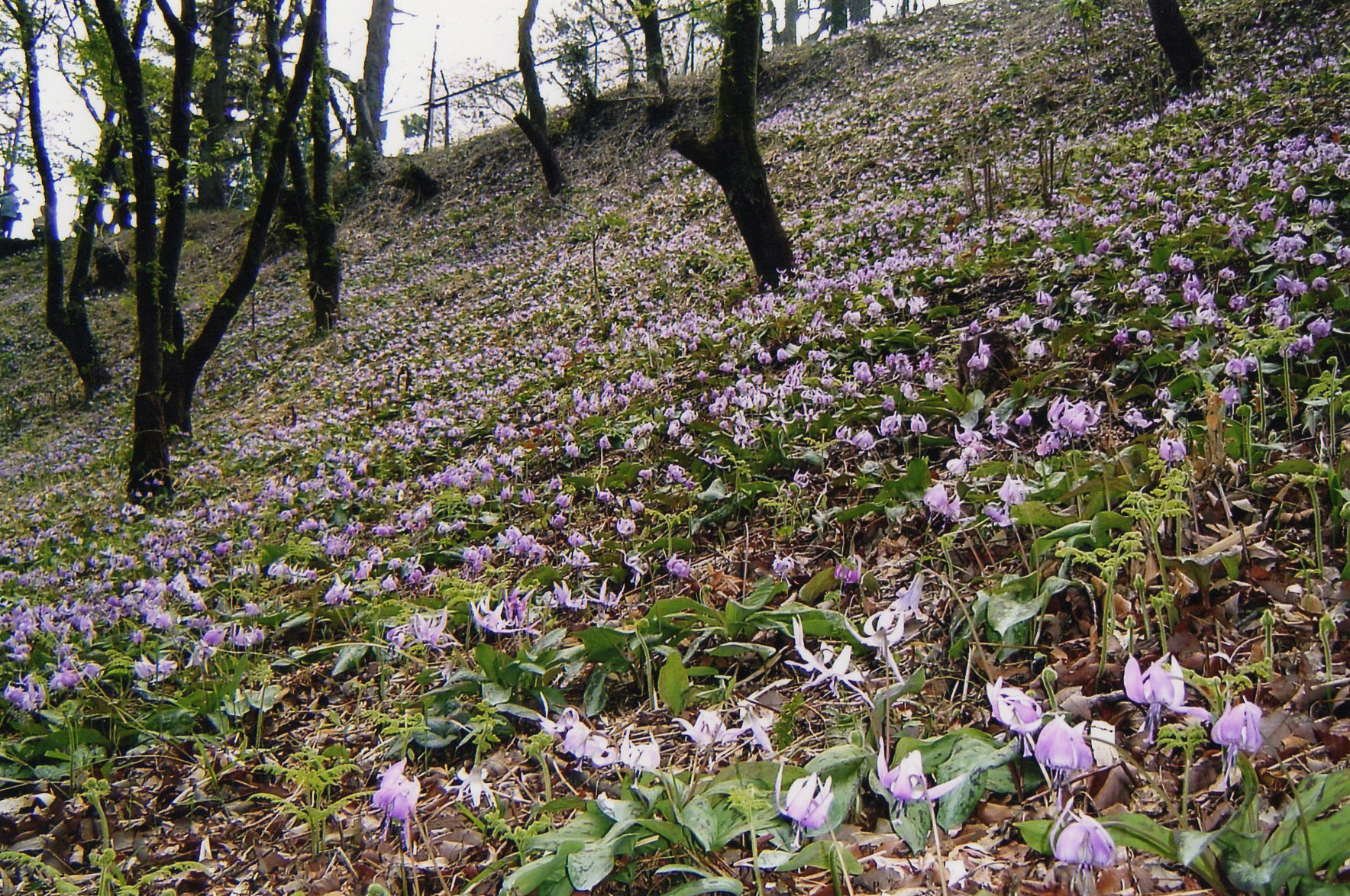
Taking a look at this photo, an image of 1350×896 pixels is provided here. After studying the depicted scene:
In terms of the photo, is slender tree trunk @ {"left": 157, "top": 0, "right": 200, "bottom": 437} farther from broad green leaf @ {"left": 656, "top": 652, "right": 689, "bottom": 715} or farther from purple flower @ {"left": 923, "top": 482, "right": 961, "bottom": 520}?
purple flower @ {"left": 923, "top": 482, "right": 961, "bottom": 520}

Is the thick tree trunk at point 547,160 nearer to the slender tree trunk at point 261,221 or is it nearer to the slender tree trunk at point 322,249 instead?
the slender tree trunk at point 322,249

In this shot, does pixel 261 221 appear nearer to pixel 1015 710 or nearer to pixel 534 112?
pixel 1015 710

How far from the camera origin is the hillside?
148 cm

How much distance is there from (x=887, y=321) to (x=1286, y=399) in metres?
2.70

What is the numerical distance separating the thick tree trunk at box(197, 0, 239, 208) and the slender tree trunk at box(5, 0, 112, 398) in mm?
2652

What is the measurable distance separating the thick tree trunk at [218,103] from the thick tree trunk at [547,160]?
5424 millimetres

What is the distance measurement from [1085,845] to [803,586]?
1.73 meters

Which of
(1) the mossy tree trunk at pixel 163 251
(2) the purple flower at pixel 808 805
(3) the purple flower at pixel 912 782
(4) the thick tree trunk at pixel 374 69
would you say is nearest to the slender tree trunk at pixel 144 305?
(1) the mossy tree trunk at pixel 163 251

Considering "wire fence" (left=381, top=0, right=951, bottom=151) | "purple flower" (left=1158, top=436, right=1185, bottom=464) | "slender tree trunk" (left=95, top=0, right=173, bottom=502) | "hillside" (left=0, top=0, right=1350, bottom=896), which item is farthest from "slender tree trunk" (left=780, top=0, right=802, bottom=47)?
"purple flower" (left=1158, top=436, right=1185, bottom=464)

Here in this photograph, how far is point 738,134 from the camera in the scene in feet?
22.2

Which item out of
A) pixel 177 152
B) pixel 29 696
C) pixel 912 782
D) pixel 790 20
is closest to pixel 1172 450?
pixel 912 782

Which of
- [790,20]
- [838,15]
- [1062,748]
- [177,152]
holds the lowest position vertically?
[1062,748]

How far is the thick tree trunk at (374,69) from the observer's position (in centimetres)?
2233

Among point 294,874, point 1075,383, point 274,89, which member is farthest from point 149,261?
point 1075,383
